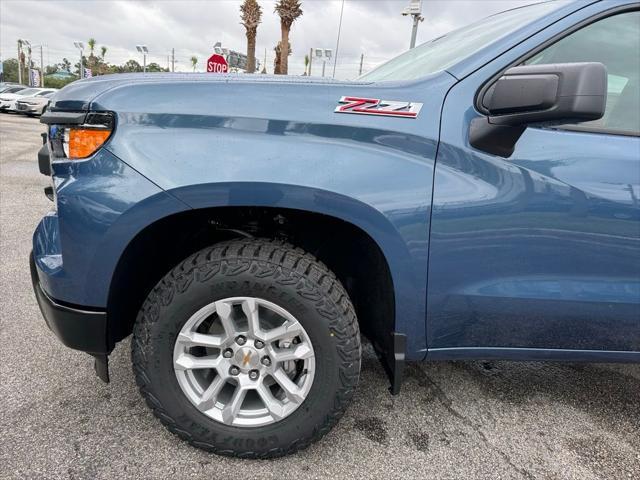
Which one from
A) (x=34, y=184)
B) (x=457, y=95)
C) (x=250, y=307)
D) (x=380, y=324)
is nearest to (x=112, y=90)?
(x=250, y=307)

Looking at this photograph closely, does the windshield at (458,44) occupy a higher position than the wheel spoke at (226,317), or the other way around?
the windshield at (458,44)

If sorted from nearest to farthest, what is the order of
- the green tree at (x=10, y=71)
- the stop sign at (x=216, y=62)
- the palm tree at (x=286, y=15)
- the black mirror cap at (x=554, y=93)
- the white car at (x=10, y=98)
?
the black mirror cap at (x=554, y=93)
the stop sign at (x=216, y=62)
the palm tree at (x=286, y=15)
the white car at (x=10, y=98)
the green tree at (x=10, y=71)

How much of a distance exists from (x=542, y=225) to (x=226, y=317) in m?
1.23

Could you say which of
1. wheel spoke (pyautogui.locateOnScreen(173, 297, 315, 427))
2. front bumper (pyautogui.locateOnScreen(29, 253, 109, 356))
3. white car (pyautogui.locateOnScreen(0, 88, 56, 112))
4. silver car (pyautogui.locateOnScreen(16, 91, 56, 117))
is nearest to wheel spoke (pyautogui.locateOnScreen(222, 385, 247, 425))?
wheel spoke (pyautogui.locateOnScreen(173, 297, 315, 427))

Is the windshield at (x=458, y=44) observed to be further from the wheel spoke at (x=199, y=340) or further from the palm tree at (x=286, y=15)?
the palm tree at (x=286, y=15)

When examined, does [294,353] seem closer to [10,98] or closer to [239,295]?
[239,295]

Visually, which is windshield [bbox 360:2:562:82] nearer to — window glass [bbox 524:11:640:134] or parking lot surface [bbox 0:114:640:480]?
window glass [bbox 524:11:640:134]

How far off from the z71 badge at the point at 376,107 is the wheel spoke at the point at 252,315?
0.78 metres

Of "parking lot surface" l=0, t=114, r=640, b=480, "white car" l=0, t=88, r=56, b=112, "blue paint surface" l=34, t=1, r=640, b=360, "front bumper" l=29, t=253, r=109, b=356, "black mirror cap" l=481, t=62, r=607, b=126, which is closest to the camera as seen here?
"black mirror cap" l=481, t=62, r=607, b=126

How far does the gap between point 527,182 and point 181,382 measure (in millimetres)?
1523

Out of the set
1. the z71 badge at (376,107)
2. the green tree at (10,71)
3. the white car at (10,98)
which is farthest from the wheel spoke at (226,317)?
the green tree at (10,71)

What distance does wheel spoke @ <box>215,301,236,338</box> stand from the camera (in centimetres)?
178

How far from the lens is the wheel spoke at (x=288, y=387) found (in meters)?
1.85

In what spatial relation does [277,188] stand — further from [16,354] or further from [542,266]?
[16,354]
